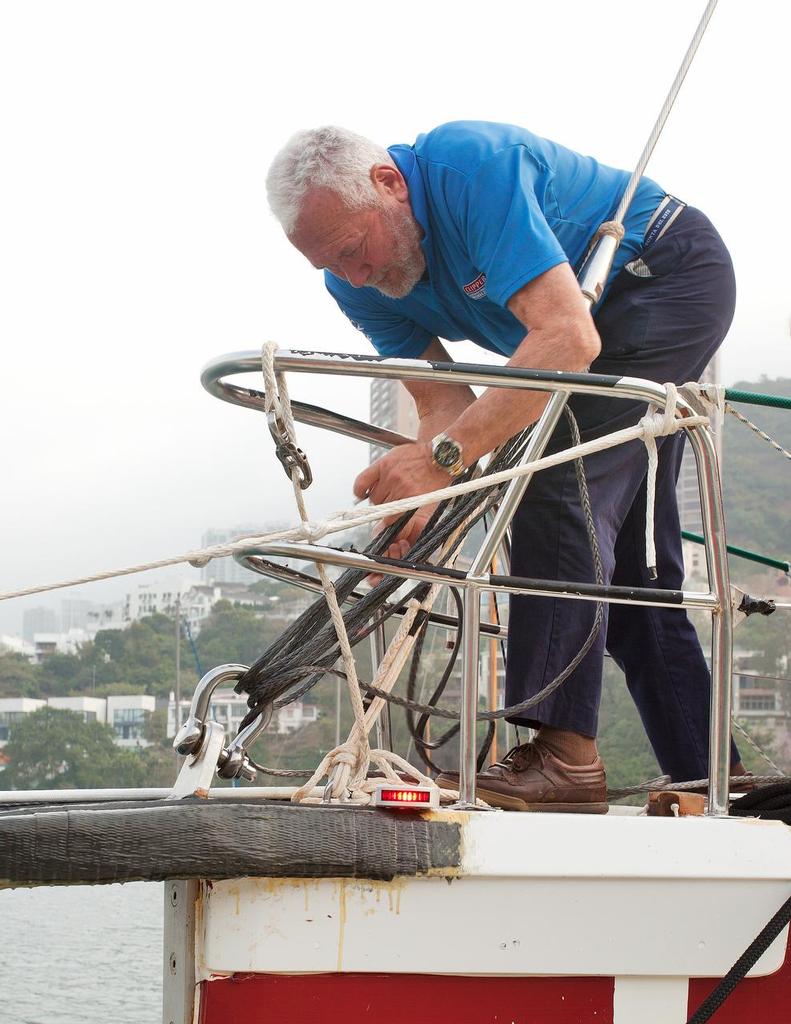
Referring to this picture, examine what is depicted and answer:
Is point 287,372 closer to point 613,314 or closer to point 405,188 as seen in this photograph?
point 405,188

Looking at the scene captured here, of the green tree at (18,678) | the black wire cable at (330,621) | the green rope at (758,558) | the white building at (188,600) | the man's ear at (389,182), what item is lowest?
the green tree at (18,678)

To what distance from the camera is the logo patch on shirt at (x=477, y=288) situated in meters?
2.43

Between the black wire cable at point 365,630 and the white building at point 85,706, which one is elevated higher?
the black wire cable at point 365,630

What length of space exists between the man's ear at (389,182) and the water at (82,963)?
294 inches

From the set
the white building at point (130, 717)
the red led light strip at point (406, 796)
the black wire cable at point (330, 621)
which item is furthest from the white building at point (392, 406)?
the white building at point (130, 717)

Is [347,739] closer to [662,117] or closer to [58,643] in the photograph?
[662,117]

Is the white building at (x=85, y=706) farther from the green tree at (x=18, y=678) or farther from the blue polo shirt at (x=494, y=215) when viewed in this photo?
the blue polo shirt at (x=494, y=215)

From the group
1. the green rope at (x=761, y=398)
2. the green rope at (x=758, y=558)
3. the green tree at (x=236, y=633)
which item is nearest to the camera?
the green rope at (x=761, y=398)

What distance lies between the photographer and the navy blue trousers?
7.47 feet

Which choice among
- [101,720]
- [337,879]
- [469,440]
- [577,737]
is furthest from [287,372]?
[101,720]

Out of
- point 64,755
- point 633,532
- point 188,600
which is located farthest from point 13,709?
point 633,532

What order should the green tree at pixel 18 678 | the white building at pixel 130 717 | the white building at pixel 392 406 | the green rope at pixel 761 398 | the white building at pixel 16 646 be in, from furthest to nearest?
the white building at pixel 16 646 < the green tree at pixel 18 678 < the white building at pixel 130 717 < the white building at pixel 392 406 < the green rope at pixel 761 398

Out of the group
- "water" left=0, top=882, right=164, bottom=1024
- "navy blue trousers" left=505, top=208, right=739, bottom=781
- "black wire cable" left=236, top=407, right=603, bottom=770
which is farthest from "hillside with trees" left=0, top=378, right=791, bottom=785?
"black wire cable" left=236, top=407, right=603, bottom=770

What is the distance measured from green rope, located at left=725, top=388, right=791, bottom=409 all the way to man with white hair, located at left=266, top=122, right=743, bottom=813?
207mm
